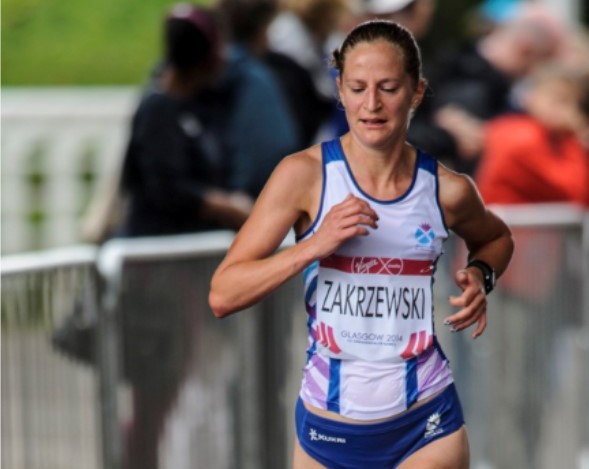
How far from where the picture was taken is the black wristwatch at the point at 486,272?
480 cm

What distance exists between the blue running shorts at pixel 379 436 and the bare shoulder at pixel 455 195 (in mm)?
490

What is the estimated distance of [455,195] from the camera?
4.73 metres

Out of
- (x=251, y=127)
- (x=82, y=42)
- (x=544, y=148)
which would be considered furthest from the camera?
(x=82, y=42)

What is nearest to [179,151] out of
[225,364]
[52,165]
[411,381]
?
[225,364]

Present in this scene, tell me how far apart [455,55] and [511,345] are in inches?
87.0

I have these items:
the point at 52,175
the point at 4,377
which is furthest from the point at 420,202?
the point at 52,175

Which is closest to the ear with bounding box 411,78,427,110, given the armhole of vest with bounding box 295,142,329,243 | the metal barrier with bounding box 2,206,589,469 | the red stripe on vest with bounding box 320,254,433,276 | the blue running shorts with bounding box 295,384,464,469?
the armhole of vest with bounding box 295,142,329,243

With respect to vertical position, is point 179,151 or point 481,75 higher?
point 481,75

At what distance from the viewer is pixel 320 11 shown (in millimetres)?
9469

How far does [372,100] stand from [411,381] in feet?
2.56

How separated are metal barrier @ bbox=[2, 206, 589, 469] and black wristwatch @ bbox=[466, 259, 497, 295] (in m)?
1.62

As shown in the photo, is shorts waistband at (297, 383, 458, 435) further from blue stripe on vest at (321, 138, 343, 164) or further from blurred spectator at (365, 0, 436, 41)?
blurred spectator at (365, 0, 436, 41)

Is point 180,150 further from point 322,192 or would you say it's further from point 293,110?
point 322,192

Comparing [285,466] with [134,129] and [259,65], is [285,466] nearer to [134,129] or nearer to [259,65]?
[134,129]
